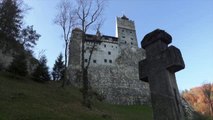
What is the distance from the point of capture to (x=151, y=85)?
180 inches

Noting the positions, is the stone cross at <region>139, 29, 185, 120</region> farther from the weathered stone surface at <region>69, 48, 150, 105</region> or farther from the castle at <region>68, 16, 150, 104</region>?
the weathered stone surface at <region>69, 48, 150, 105</region>

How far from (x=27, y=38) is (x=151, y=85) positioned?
31912 millimetres

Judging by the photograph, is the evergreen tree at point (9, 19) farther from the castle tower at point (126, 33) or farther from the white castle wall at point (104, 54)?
the castle tower at point (126, 33)

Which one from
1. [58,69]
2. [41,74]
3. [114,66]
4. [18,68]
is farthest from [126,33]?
[18,68]

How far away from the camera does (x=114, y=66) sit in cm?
4578

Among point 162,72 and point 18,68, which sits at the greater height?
point 18,68

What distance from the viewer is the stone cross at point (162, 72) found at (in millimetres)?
4074

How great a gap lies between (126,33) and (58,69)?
20.0m

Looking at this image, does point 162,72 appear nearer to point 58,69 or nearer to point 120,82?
point 58,69

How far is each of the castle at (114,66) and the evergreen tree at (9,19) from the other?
1124cm

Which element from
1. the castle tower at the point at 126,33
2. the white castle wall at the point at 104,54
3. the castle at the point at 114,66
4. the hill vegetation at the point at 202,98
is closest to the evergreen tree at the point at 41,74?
the castle at the point at 114,66

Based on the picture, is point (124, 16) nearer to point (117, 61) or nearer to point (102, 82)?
point (117, 61)

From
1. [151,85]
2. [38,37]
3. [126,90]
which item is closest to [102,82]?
[126,90]

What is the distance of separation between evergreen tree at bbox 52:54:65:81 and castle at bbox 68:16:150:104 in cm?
291
